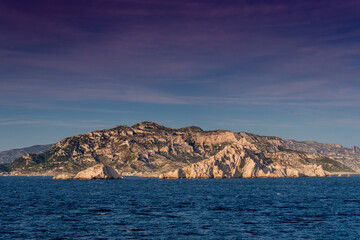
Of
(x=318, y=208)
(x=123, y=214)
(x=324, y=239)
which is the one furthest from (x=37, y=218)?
(x=318, y=208)

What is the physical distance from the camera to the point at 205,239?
189ft

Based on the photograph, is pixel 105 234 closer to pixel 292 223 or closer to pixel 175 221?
pixel 175 221

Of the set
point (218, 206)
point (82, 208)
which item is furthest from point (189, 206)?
point (82, 208)

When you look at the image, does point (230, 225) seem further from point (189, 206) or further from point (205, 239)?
point (189, 206)

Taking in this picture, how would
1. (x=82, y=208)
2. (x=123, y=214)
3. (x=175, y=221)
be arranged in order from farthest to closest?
1. (x=82, y=208)
2. (x=123, y=214)
3. (x=175, y=221)

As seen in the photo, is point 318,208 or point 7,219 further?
point 318,208

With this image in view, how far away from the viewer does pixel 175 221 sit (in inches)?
2928

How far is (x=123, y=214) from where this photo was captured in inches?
3332

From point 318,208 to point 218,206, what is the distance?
26.9 meters

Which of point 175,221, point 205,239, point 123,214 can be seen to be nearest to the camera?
point 205,239

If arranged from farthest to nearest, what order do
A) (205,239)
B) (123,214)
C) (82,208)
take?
(82,208) → (123,214) → (205,239)

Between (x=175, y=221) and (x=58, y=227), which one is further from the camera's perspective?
(x=175, y=221)

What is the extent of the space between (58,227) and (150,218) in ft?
65.0

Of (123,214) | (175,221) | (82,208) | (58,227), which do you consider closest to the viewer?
(58,227)
